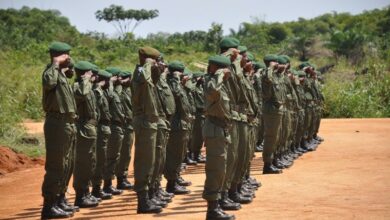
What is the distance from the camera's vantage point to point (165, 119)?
8688mm

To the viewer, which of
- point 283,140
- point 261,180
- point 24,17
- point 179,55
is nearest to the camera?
point 261,180

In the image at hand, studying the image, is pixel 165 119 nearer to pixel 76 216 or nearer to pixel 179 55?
pixel 76 216

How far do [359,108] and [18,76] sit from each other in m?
16.3

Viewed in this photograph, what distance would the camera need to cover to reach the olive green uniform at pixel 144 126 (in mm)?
7992

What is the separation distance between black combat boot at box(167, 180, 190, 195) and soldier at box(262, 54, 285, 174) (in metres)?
2.35

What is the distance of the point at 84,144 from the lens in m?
8.71

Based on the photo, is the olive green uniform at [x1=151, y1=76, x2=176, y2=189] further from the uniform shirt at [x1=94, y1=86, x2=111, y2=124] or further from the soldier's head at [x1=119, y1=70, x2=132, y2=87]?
the soldier's head at [x1=119, y1=70, x2=132, y2=87]

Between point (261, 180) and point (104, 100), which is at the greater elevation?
point (104, 100)

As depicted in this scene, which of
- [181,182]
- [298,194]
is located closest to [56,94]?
[181,182]

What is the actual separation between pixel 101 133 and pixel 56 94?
197 cm


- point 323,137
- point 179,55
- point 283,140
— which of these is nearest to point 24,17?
point 179,55

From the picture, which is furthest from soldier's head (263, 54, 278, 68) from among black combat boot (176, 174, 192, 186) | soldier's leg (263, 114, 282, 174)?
black combat boot (176, 174, 192, 186)

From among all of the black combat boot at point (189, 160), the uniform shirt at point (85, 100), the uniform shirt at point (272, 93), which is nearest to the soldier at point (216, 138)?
the uniform shirt at point (85, 100)

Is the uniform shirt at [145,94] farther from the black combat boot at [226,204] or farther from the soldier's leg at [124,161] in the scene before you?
the soldier's leg at [124,161]
